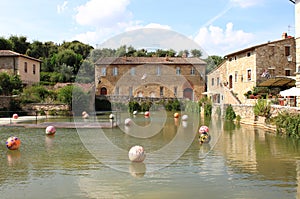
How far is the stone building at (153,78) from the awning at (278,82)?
18473 millimetres

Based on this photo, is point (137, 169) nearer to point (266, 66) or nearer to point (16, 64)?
point (266, 66)

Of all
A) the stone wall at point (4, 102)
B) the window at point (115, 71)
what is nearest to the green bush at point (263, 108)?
the stone wall at point (4, 102)

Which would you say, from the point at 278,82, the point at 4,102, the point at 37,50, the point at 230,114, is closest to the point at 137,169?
the point at 230,114

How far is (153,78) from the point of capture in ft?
162

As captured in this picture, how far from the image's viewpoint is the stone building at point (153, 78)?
4928cm

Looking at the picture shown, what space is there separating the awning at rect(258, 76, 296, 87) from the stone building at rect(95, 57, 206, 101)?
18.5 meters

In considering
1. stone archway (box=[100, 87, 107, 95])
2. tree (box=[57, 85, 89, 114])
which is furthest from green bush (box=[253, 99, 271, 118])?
stone archway (box=[100, 87, 107, 95])

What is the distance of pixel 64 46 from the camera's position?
6600 cm

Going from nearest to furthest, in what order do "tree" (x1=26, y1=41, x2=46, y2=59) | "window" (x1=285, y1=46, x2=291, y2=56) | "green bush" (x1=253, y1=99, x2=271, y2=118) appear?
1. "green bush" (x1=253, y1=99, x2=271, y2=118)
2. "window" (x1=285, y1=46, x2=291, y2=56)
3. "tree" (x1=26, y1=41, x2=46, y2=59)

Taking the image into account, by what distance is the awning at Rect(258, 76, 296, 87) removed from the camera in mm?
29172

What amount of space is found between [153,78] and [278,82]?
22.0 metres

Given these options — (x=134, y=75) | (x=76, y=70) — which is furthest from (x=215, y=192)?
(x=76, y=70)

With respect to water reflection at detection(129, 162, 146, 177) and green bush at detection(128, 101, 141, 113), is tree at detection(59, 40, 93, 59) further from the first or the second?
water reflection at detection(129, 162, 146, 177)

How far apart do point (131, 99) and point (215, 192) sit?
38259 mm
